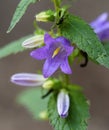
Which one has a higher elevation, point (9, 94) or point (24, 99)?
point (24, 99)

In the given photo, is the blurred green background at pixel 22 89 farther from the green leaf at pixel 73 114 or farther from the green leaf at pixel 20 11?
the green leaf at pixel 20 11

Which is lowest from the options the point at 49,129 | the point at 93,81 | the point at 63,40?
the point at 49,129

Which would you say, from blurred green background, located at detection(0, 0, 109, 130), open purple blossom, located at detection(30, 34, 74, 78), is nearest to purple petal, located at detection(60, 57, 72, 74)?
open purple blossom, located at detection(30, 34, 74, 78)

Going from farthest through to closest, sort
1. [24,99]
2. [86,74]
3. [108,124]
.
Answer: [86,74]
[108,124]
[24,99]

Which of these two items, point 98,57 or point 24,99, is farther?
point 24,99

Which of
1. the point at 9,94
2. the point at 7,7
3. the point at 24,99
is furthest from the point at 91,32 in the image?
the point at 7,7

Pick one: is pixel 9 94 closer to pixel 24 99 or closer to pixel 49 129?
pixel 49 129

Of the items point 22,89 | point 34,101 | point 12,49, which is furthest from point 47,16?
point 22,89

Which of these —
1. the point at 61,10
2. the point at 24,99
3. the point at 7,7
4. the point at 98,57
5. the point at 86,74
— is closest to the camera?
the point at 98,57
